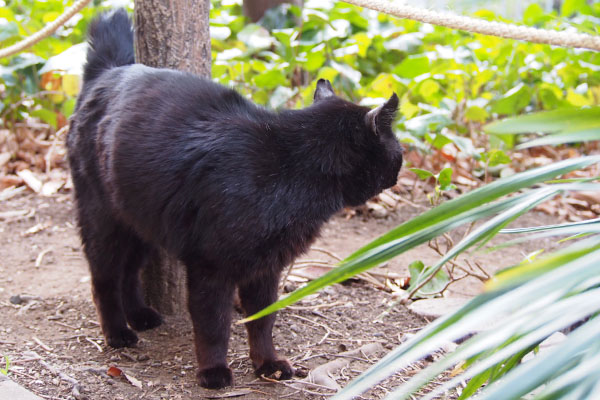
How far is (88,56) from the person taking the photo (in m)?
2.60

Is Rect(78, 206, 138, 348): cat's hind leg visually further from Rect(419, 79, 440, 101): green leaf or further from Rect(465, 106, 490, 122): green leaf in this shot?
Rect(465, 106, 490, 122): green leaf

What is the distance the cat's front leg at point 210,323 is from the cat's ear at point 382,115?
695 mm

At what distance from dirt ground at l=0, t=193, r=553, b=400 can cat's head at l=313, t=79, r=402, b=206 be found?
65 centimetres

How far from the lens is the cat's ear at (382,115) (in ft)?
6.79

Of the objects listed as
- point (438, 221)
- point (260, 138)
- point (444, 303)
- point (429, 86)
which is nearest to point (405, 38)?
point (429, 86)

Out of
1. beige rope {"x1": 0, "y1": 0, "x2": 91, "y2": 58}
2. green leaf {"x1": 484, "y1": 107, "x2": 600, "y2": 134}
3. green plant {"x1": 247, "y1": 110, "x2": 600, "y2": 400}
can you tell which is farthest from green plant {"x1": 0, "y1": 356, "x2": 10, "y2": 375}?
green leaf {"x1": 484, "y1": 107, "x2": 600, "y2": 134}

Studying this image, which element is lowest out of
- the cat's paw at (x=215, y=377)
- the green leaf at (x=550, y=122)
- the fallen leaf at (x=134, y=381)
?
the fallen leaf at (x=134, y=381)

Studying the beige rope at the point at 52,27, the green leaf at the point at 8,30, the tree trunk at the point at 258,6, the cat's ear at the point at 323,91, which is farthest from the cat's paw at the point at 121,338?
the tree trunk at the point at 258,6

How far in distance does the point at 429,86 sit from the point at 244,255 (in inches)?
87.1

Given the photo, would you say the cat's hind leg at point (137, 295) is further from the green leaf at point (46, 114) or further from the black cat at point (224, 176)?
the green leaf at point (46, 114)

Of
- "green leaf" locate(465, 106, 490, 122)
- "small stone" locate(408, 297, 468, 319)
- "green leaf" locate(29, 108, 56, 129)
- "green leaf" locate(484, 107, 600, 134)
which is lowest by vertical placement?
"small stone" locate(408, 297, 468, 319)

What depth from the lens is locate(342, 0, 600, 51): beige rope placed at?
1782mm

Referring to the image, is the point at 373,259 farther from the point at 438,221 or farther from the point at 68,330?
the point at 68,330

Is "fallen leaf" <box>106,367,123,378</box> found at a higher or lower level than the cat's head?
lower
